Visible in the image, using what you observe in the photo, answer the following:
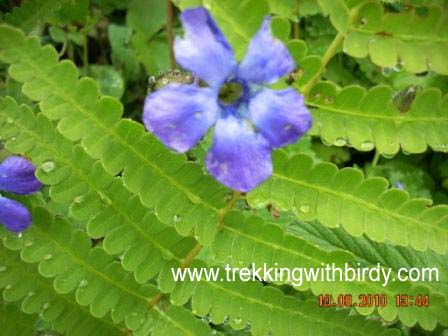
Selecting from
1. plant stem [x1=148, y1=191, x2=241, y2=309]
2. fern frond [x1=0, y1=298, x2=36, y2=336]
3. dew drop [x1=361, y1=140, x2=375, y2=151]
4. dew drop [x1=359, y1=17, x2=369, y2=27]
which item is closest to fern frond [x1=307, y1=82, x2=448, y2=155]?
dew drop [x1=361, y1=140, x2=375, y2=151]

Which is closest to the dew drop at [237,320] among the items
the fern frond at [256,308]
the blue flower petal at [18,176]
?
the fern frond at [256,308]

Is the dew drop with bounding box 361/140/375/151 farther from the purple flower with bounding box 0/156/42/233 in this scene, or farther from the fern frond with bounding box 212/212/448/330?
the purple flower with bounding box 0/156/42/233

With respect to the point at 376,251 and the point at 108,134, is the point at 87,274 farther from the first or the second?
the point at 376,251

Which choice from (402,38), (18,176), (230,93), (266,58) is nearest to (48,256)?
(18,176)

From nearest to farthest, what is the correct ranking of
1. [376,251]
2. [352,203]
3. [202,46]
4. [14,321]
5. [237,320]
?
[202,46] < [352,203] < [237,320] < [14,321] < [376,251]

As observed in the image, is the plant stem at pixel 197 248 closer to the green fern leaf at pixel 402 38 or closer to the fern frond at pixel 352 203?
the fern frond at pixel 352 203

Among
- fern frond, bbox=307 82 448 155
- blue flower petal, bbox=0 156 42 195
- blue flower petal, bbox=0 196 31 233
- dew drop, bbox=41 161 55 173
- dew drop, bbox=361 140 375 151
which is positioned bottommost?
blue flower petal, bbox=0 196 31 233

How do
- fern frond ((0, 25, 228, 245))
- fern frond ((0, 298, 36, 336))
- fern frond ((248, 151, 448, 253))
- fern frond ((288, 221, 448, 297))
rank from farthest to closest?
fern frond ((288, 221, 448, 297)) → fern frond ((0, 298, 36, 336)) → fern frond ((248, 151, 448, 253)) → fern frond ((0, 25, 228, 245))
